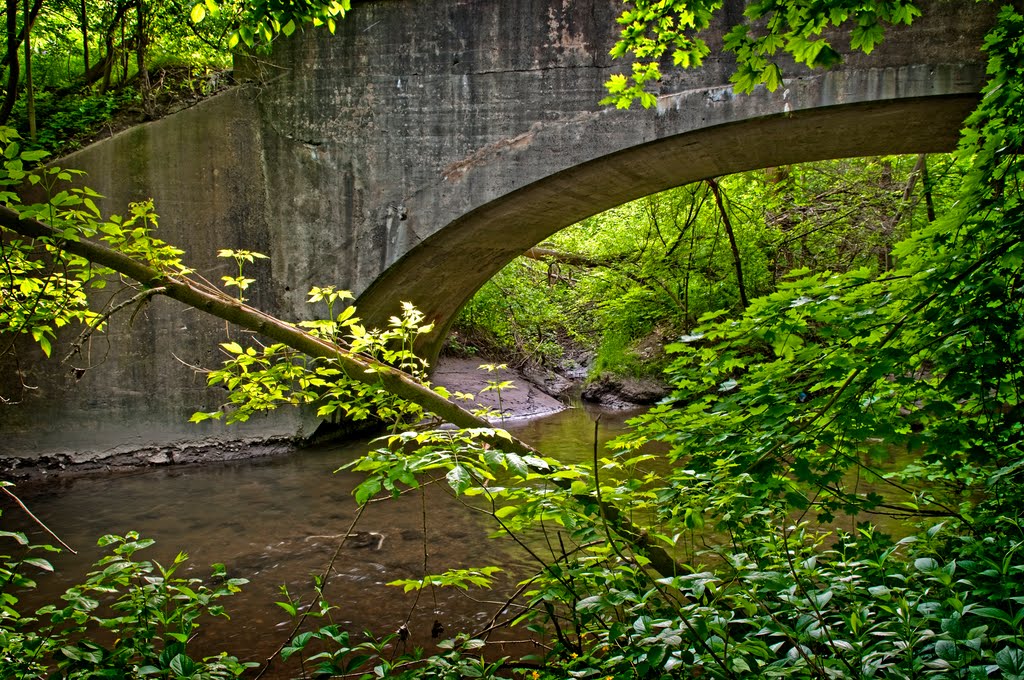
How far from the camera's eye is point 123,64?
6465mm

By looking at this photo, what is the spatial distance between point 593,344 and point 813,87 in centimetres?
756

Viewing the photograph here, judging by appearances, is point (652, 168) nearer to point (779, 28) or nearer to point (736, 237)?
point (736, 237)

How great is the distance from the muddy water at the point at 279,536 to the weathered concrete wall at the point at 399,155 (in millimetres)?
786

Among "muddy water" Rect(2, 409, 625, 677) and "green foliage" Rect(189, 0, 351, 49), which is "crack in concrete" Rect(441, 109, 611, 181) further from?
"green foliage" Rect(189, 0, 351, 49)

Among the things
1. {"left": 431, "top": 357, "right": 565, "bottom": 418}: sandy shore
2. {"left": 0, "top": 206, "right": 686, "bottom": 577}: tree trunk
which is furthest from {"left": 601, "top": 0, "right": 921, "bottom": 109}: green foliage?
{"left": 431, "top": 357, "right": 565, "bottom": 418}: sandy shore

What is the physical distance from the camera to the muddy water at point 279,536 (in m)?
2.92

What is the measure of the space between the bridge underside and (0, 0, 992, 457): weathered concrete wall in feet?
0.07

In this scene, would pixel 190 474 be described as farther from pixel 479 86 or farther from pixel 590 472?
pixel 590 472

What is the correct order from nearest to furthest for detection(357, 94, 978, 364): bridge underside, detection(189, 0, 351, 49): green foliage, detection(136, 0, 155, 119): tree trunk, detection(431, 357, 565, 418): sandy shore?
detection(189, 0, 351, 49): green foliage
detection(357, 94, 978, 364): bridge underside
detection(136, 0, 155, 119): tree trunk
detection(431, 357, 565, 418): sandy shore

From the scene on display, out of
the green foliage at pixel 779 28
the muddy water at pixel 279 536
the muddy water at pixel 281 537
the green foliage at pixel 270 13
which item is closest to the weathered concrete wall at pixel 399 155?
the muddy water at pixel 279 536

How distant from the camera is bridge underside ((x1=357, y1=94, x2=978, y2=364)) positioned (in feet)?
16.1

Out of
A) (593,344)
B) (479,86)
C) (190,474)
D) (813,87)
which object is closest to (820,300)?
(813,87)

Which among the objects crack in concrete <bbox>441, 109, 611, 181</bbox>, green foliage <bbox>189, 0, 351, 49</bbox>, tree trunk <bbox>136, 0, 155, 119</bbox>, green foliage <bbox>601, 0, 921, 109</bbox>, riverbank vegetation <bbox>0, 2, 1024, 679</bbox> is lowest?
riverbank vegetation <bbox>0, 2, 1024, 679</bbox>

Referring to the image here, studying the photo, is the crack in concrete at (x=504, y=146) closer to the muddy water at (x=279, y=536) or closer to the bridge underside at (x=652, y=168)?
the bridge underside at (x=652, y=168)
